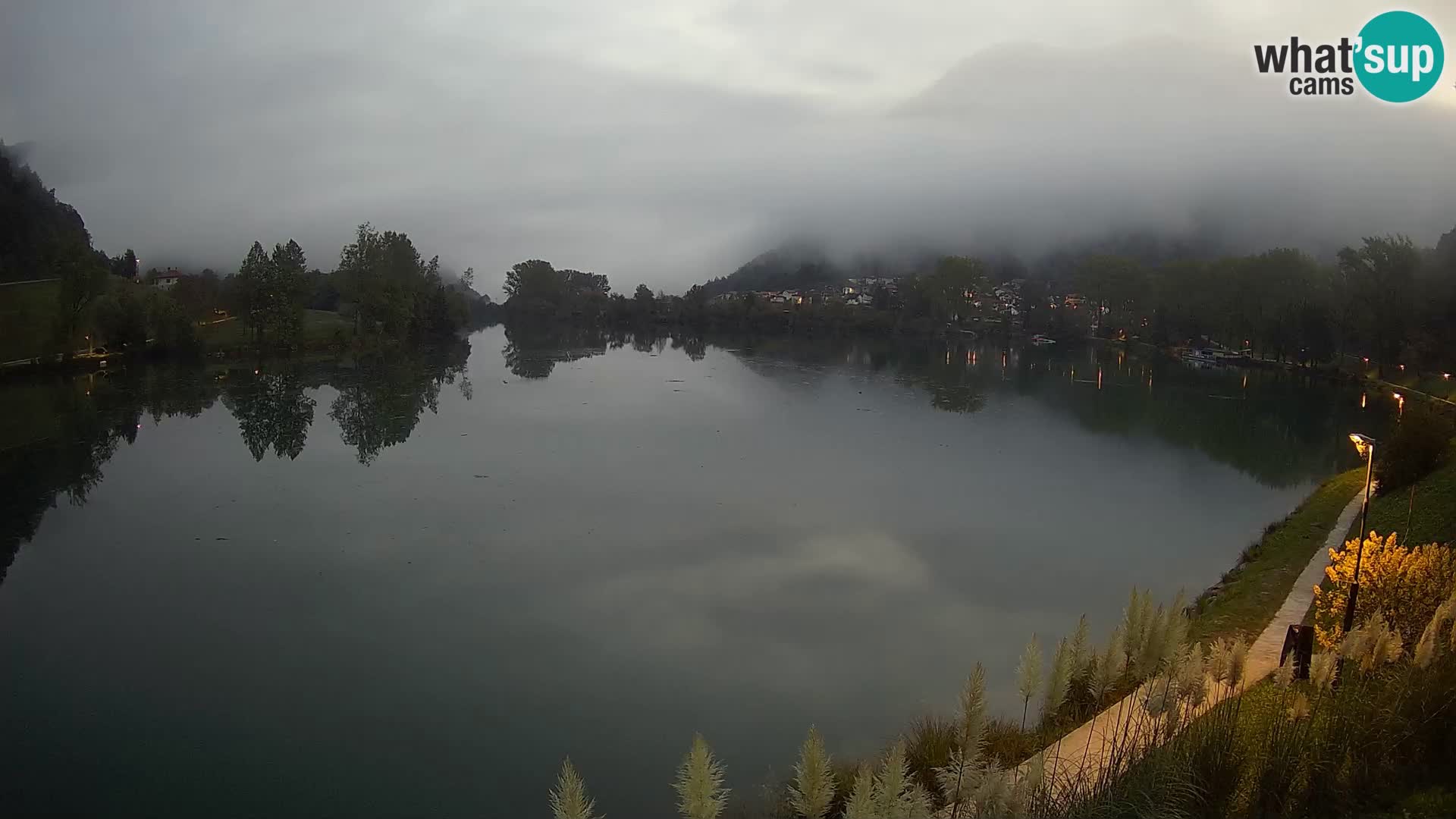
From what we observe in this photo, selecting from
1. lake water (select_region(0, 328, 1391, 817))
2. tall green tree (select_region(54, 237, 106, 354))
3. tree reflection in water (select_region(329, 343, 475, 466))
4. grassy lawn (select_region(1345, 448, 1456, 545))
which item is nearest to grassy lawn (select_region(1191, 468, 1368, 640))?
grassy lawn (select_region(1345, 448, 1456, 545))

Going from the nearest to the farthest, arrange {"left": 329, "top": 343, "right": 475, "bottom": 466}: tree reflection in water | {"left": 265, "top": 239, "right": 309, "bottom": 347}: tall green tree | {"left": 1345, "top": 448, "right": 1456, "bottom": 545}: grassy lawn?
{"left": 1345, "top": 448, "right": 1456, "bottom": 545}: grassy lawn < {"left": 329, "top": 343, "right": 475, "bottom": 466}: tree reflection in water < {"left": 265, "top": 239, "right": 309, "bottom": 347}: tall green tree

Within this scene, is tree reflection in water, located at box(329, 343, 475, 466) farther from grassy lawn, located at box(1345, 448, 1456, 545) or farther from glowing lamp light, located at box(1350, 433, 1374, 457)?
grassy lawn, located at box(1345, 448, 1456, 545)

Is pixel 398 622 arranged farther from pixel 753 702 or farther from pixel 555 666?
pixel 753 702

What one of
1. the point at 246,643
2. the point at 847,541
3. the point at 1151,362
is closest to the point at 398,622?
the point at 246,643

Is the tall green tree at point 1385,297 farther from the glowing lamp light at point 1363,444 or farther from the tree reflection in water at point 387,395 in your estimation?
the tree reflection in water at point 387,395

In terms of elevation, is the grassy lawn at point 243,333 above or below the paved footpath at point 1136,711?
above

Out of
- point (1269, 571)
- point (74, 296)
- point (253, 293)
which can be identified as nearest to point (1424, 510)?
point (1269, 571)

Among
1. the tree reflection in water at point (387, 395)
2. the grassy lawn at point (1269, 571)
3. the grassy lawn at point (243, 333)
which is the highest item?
the grassy lawn at point (243, 333)

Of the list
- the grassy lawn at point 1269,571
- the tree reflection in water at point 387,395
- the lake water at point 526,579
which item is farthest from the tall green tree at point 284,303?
the grassy lawn at point 1269,571
